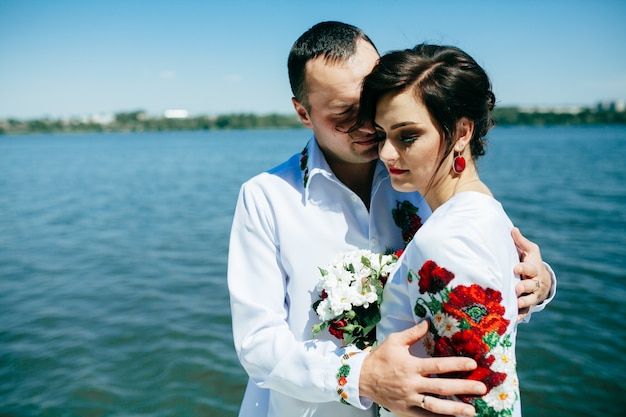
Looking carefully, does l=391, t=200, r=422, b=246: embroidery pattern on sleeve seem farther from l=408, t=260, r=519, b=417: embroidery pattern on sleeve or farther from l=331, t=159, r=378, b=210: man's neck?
l=408, t=260, r=519, b=417: embroidery pattern on sleeve

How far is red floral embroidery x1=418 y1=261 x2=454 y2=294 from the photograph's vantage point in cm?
170

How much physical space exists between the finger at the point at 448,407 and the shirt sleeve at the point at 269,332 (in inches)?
12.2

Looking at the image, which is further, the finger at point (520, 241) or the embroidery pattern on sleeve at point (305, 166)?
the embroidery pattern on sleeve at point (305, 166)

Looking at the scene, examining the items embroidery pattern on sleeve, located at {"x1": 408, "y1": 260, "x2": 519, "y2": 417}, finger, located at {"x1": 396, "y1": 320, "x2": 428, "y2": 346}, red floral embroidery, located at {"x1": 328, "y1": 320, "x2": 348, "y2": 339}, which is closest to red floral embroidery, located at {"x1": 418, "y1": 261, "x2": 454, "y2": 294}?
embroidery pattern on sleeve, located at {"x1": 408, "y1": 260, "x2": 519, "y2": 417}

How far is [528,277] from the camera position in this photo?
7.14ft

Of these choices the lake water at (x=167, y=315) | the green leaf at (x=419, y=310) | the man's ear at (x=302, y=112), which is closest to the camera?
the green leaf at (x=419, y=310)

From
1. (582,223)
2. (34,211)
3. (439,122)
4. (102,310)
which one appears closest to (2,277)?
(102,310)

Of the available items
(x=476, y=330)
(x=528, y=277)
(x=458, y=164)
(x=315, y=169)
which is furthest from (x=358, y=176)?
(x=476, y=330)

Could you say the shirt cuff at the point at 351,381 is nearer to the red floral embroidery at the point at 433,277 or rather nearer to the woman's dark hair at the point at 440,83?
the red floral embroidery at the point at 433,277

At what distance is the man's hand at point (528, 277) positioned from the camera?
210 centimetres

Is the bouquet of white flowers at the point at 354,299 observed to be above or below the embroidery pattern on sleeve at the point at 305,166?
below

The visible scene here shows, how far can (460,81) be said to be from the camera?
212 cm

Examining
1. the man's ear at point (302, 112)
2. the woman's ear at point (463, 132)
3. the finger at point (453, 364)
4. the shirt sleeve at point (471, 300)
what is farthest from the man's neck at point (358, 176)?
the finger at point (453, 364)

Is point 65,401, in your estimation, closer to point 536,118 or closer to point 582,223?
point 582,223
